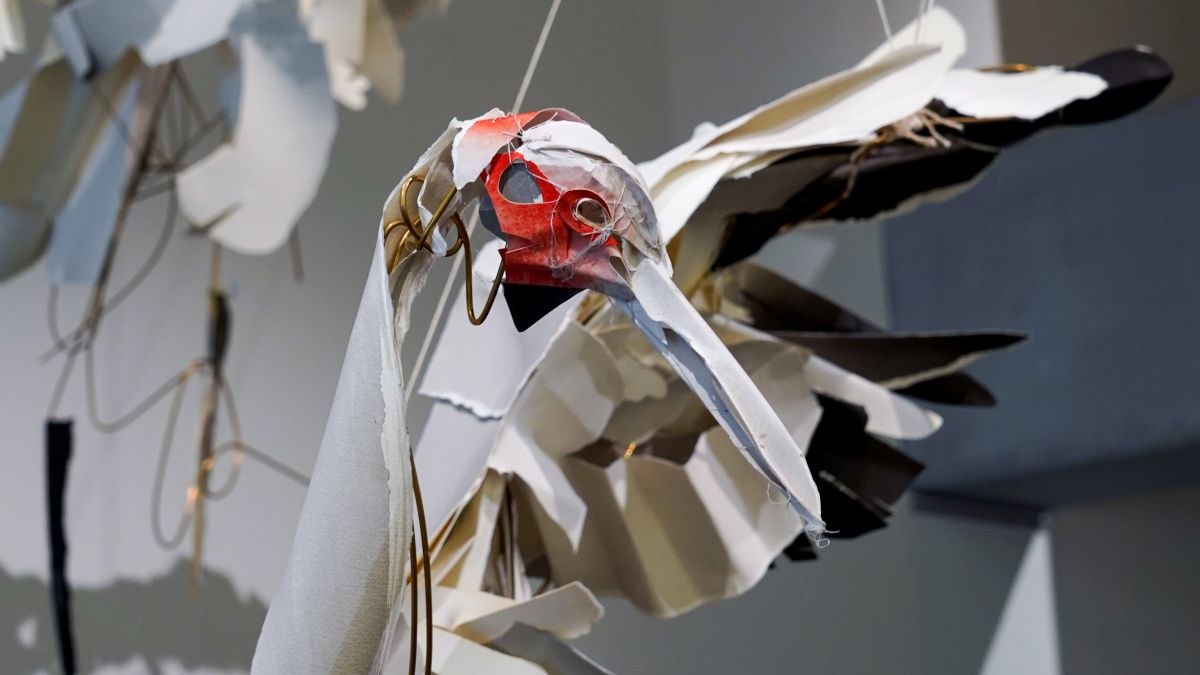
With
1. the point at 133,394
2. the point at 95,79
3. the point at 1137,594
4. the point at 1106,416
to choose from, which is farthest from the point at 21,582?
the point at 1137,594

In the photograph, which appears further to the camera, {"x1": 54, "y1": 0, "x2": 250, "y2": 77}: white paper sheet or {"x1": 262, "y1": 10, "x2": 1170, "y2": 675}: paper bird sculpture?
{"x1": 54, "y1": 0, "x2": 250, "y2": 77}: white paper sheet

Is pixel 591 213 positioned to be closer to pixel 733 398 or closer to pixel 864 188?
pixel 733 398

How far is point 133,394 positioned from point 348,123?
330 millimetres

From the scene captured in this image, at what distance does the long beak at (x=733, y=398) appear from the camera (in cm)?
28

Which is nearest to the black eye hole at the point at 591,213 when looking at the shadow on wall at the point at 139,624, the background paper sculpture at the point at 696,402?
the background paper sculpture at the point at 696,402

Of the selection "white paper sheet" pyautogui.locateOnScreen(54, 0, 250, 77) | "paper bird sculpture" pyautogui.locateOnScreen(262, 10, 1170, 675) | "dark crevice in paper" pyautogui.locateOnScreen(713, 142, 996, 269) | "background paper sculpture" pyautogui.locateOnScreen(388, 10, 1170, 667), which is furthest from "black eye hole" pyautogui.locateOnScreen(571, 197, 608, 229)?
"white paper sheet" pyautogui.locateOnScreen(54, 0, 250, 77)

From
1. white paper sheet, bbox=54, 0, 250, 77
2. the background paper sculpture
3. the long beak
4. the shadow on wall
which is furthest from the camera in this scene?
the shadow on wall

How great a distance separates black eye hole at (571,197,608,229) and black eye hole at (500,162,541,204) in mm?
10

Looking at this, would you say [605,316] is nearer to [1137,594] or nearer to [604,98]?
[604,98]

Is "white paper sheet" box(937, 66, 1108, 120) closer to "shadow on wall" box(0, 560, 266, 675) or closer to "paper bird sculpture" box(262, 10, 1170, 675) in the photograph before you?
"paper bird sculpture" box(262, 10, 1170, 675)

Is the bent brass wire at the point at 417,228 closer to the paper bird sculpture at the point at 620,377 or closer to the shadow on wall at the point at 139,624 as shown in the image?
the paper bird sculpture at the point at 620,377

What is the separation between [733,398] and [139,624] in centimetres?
101

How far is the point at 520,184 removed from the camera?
12.4 inches

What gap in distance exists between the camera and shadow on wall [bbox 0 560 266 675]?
1.11m
